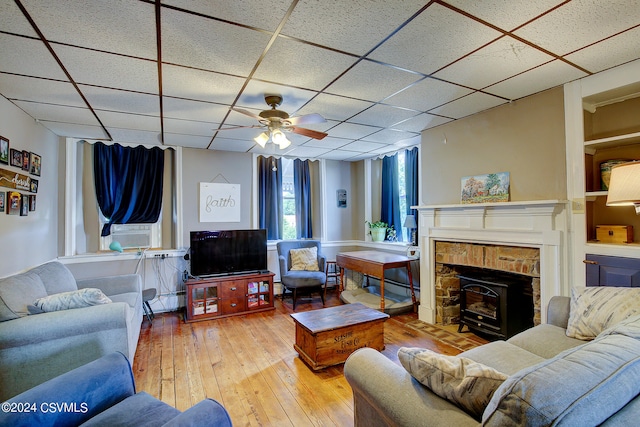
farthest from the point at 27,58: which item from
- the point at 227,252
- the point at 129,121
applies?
the point at 227,252

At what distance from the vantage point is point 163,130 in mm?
3725

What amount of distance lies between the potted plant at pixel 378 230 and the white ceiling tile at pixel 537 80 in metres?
2.87

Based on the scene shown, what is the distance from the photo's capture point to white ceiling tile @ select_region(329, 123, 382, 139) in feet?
12.1

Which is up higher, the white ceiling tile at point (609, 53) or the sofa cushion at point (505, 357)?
the white ceiling tile at point (609, 53)

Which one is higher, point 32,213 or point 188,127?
point 188,127

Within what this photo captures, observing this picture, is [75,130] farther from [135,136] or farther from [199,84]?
[199,84]

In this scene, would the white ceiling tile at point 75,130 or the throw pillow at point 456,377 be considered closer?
the throw pillow at point 456,377

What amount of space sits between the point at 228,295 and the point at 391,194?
3.10 meters

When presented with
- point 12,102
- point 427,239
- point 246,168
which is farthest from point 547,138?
point 12,102

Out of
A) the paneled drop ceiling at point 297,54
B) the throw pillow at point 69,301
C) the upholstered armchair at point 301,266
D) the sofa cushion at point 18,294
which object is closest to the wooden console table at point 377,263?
the upholstered armchair at point 301,266

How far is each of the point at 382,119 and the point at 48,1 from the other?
2.83 m

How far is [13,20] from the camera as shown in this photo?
163 cm

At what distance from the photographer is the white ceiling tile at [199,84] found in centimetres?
229

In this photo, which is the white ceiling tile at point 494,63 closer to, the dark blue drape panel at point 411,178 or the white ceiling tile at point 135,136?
the dark blue drape panel at point 411,178
